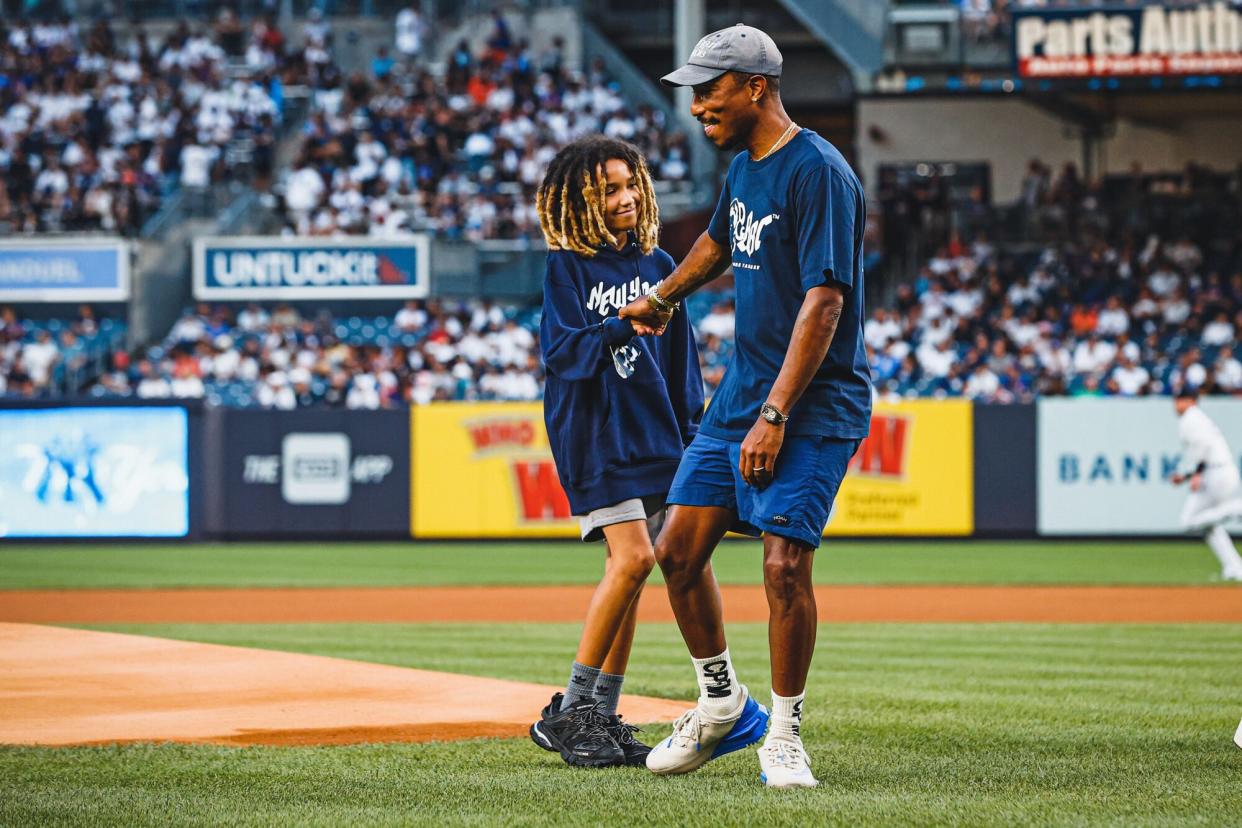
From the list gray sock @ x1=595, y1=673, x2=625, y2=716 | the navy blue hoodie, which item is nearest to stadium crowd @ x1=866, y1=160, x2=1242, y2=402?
the navy blue hoodie

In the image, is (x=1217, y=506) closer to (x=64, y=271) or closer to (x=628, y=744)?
(x=628, y=744)

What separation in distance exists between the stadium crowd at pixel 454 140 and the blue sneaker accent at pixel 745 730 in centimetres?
2291

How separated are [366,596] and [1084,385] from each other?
12210 millimetres

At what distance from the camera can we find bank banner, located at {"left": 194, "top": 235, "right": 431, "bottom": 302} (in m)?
27.5

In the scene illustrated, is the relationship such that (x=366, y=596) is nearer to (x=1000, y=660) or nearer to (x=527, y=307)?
(x=1000, y=660)

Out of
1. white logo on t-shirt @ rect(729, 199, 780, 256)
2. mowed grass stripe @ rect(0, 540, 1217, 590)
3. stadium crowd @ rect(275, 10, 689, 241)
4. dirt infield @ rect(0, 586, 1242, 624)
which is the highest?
stadium crowd @ rect(275, 10, 689, 241)

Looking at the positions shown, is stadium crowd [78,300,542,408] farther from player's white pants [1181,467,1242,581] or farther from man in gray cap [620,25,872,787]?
man in gray cap [620,25,872,787]

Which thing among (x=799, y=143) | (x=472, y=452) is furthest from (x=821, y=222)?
(x=472, y=452)

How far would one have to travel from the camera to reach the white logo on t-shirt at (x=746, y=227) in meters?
5.22

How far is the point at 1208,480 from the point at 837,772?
39.9ft

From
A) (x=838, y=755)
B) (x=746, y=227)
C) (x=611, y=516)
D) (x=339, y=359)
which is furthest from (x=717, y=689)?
(x=339, y=359)

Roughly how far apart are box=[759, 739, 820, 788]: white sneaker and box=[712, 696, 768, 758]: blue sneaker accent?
375mm

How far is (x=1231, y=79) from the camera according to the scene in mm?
26375

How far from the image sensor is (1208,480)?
16.5 m
